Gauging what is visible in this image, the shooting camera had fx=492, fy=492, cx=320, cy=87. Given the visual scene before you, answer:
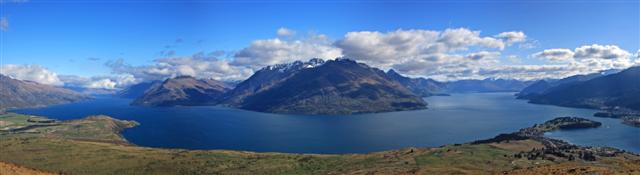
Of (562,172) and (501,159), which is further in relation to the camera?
(501,159)

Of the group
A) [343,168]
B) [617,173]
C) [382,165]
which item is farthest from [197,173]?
[617,173]

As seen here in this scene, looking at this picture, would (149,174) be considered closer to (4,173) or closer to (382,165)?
(382,165)

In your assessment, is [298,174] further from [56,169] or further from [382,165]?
[56,169]

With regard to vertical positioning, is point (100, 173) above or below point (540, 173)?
below

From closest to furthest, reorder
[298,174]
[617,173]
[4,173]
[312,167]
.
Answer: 1. [4,173]
2. [617,173]
3. [298,174]
4. [312,167]

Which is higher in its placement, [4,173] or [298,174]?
[4,173]

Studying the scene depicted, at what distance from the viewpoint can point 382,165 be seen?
178 m

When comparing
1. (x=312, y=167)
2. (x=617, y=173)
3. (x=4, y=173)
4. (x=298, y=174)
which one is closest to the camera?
(x=4, y=173)

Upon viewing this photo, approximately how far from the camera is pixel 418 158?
193m

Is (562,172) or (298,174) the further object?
(298,174)

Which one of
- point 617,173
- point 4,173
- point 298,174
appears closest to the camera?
point 4,173

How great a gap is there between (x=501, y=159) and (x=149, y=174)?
13400 centimetres

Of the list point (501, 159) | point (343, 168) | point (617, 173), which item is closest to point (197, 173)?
point (343, 168)

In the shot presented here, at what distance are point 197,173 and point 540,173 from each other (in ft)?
401
